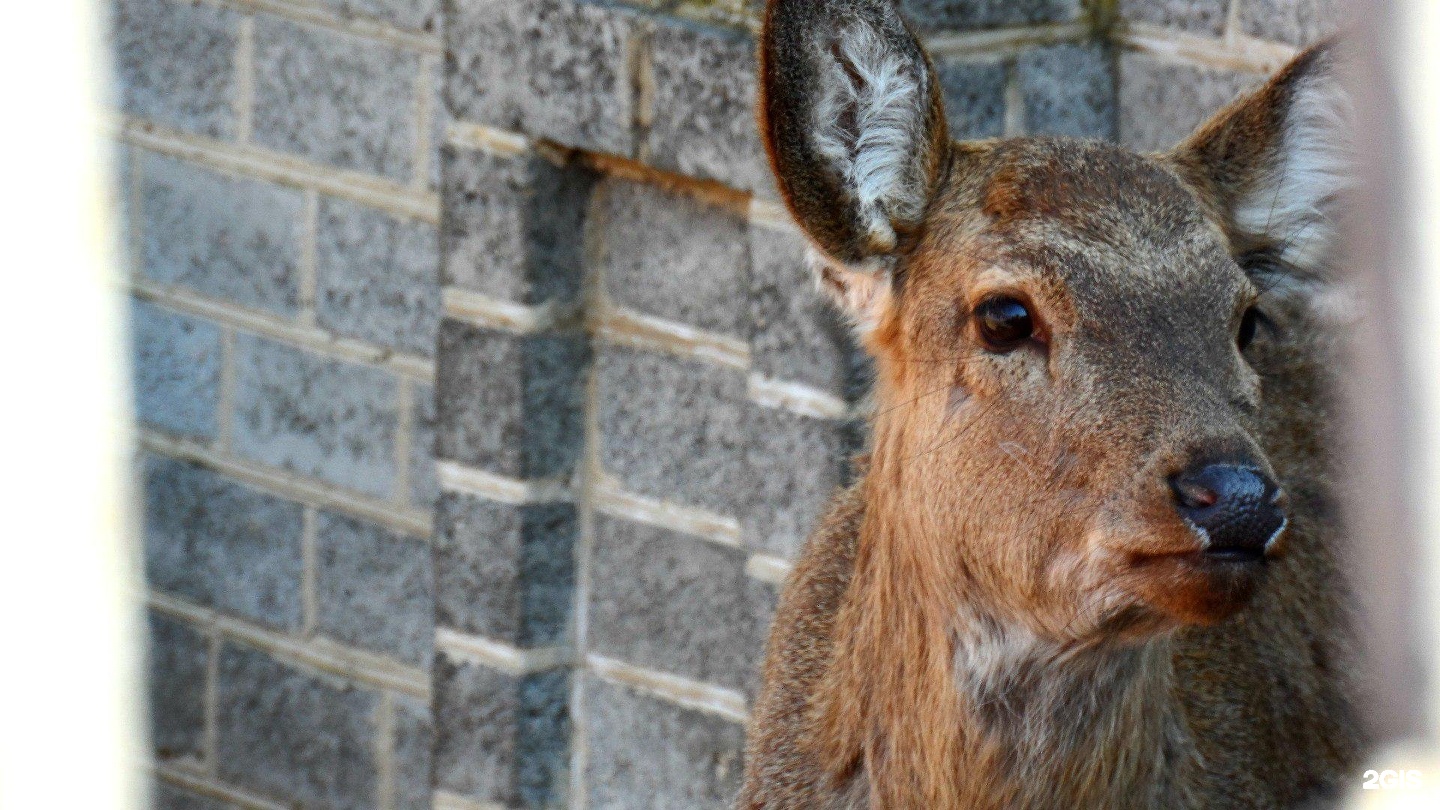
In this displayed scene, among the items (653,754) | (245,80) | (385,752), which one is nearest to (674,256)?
(653,754)

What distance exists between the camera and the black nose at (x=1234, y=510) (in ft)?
7.77

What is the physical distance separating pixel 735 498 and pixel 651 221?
0.66 m

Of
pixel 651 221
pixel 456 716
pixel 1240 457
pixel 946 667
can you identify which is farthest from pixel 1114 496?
pixel 456 716

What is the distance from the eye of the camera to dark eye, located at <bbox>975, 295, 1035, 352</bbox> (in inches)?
108

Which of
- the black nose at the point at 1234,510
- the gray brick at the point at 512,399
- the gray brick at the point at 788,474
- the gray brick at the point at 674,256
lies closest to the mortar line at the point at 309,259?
the gray brick at the point at 512,399

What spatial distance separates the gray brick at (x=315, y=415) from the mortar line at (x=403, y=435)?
0.02m

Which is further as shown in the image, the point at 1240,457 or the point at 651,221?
the point at 651,221

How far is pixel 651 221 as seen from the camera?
4.32 meters

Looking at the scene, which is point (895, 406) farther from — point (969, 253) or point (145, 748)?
point (145, 748)

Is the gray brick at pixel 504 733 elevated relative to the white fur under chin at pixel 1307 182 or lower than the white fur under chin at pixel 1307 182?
lower

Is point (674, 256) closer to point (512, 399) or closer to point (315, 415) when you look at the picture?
point (512, 399)

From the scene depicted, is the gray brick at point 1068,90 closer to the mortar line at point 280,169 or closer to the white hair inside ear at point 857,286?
the white hair inside ear at point 857,286

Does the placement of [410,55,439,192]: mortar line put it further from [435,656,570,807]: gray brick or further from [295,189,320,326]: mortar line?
[435,656,570,807]: gray brick

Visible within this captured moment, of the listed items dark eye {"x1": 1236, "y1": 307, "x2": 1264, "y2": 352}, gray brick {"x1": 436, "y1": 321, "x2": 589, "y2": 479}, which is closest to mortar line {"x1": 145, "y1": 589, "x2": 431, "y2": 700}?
gray brick {"x1": 436, "y1": 321, "x2": 589, "y2": 479}
